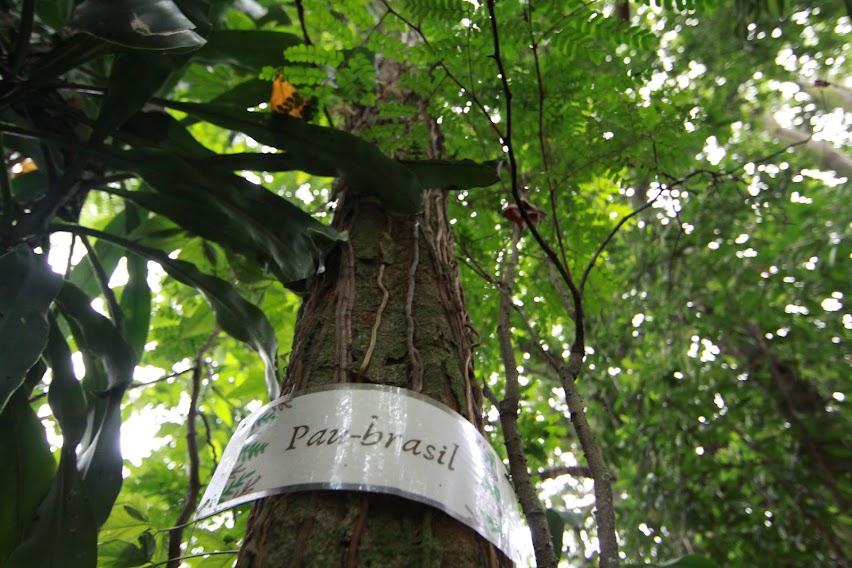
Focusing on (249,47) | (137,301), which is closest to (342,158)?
(249,47)

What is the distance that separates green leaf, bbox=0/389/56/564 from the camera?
100 cm

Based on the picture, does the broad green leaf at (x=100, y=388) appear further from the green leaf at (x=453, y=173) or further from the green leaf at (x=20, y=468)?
the green leaf at (x=453, y=173)

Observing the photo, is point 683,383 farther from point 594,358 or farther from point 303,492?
point 303,492

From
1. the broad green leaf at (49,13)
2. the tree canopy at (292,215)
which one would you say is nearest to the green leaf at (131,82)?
the tree canopy at (292,215)

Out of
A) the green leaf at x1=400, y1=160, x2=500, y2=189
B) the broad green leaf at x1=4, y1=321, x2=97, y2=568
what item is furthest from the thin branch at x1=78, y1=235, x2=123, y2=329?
the green leaf at x1=400, y1=160, x2=500, y2=189

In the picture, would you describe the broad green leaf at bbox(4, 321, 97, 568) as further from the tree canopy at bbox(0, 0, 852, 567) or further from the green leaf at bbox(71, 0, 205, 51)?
the green leaf at bbox(71, 0, 205, 51)

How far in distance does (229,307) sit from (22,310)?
15.1 inches

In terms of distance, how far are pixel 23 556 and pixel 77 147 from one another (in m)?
0.68

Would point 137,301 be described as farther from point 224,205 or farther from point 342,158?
point 342,158

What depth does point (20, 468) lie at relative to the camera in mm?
1036

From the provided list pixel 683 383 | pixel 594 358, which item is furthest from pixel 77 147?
pixel 683 383

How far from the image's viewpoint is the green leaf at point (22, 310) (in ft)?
2.73

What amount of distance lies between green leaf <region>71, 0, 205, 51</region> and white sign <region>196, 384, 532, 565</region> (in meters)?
0.51

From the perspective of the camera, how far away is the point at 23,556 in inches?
35.7
